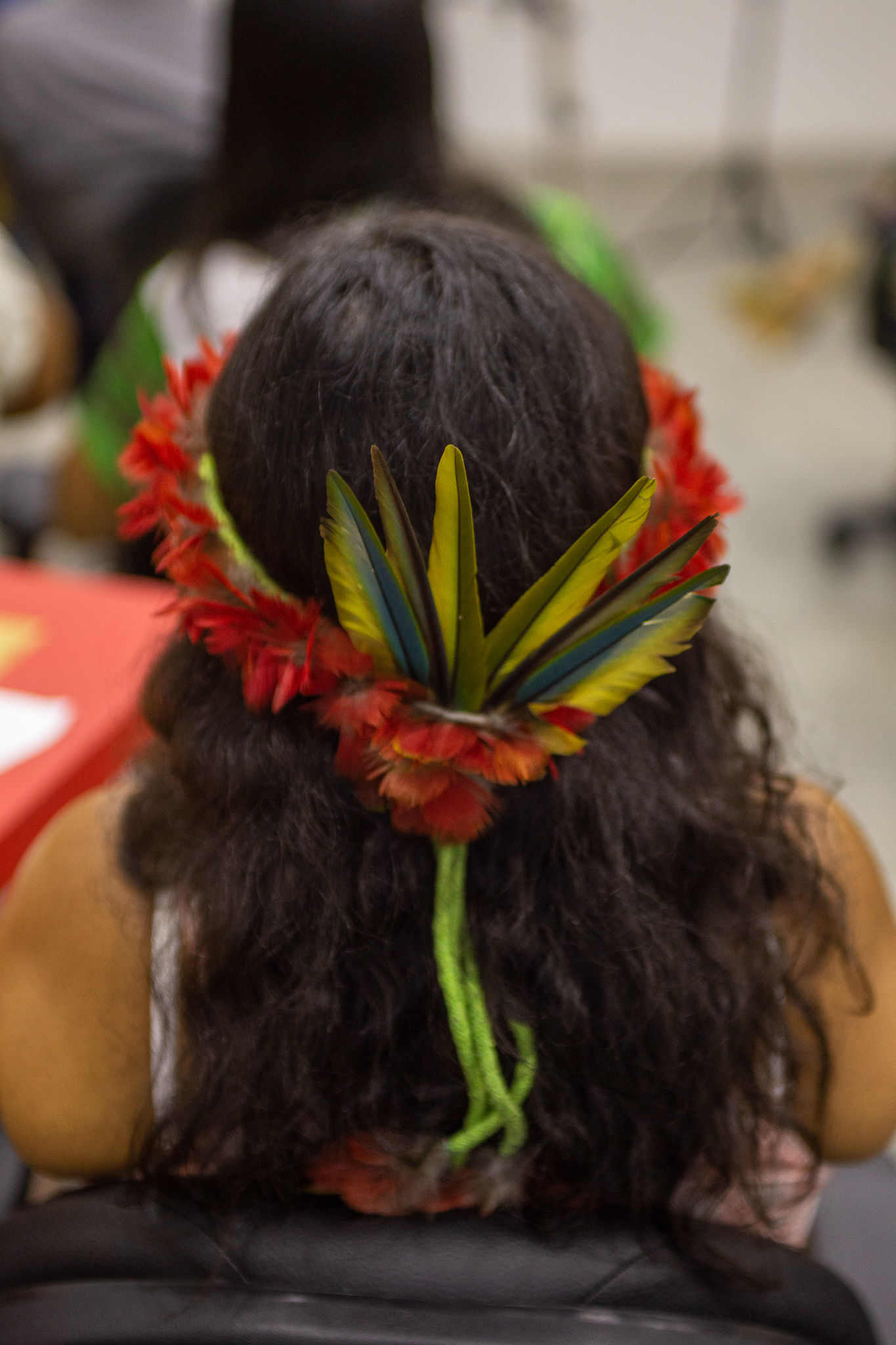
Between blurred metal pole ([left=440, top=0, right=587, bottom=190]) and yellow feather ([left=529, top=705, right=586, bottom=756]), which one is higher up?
blurred metal pole ([left=440, top=0, right=587, bottom=190])

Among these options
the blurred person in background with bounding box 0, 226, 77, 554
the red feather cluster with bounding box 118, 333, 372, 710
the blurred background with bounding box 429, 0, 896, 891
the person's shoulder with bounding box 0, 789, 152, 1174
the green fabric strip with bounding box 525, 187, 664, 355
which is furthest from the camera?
the blurred background with bounding box 429, 0, 896, 891

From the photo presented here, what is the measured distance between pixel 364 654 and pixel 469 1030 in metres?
0.21

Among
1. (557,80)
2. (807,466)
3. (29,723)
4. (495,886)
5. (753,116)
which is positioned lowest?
(807,466)

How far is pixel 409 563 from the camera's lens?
0.52m

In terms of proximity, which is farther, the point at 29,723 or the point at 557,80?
the point at 557,80

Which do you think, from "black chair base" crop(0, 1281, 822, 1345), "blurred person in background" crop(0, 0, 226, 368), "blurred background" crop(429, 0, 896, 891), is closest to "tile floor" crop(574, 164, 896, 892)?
"blurred background" crop(429, 0, 896, 891)

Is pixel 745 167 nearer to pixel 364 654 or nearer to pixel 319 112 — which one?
pixel 319 112

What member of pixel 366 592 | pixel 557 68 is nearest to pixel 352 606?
pixel 366 592

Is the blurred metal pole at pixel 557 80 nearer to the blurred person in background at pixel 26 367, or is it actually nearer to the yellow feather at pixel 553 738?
the blurred person in background at pixel 26 367

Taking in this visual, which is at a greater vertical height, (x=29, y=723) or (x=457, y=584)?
(x=457, y=584)

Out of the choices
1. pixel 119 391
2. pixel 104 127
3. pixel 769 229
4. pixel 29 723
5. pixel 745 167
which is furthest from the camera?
pixel 745 167

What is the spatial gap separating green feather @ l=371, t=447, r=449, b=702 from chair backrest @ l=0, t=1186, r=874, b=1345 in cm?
26

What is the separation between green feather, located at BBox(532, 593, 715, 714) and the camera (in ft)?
1.80

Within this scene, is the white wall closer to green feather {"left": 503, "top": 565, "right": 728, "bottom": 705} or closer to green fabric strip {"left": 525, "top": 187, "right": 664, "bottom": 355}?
green fabric strip {"left": 525, "top": 187, "right": 664, "bottom": 355}
